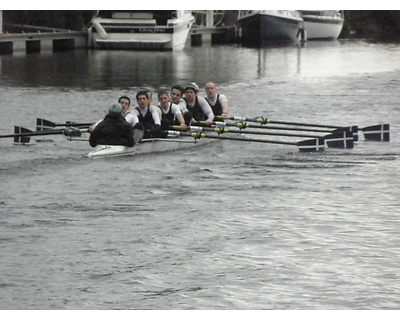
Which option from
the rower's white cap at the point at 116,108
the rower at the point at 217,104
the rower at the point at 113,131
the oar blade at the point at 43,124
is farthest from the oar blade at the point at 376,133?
the oar blade at the point at 43,124

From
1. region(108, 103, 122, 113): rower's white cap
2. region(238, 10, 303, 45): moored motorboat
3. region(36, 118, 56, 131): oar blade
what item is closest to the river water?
region(36, 118, 56, 131): oar blade

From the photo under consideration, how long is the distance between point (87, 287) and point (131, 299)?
2.41ft

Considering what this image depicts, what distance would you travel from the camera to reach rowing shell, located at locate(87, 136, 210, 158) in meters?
20.3

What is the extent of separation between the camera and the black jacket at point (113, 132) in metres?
19.5

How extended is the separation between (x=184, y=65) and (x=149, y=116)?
32.6 m

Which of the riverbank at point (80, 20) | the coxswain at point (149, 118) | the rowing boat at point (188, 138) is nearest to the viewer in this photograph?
the rowing boat at point (188, 138)

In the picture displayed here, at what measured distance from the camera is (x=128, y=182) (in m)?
19.0

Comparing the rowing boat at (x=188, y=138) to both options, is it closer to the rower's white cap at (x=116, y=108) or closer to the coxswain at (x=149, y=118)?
the coxswain at (x=149, y=118)

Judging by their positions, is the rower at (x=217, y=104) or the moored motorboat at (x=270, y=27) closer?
the rower at (x=217, y=104)

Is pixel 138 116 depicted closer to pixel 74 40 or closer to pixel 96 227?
pixel 96 227

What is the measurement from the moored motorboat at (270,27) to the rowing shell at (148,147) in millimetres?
53307

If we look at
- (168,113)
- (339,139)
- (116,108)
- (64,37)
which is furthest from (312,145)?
(64,37)

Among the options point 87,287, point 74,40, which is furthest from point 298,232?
point 74,40

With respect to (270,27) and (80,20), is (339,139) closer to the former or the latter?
(80,20)
